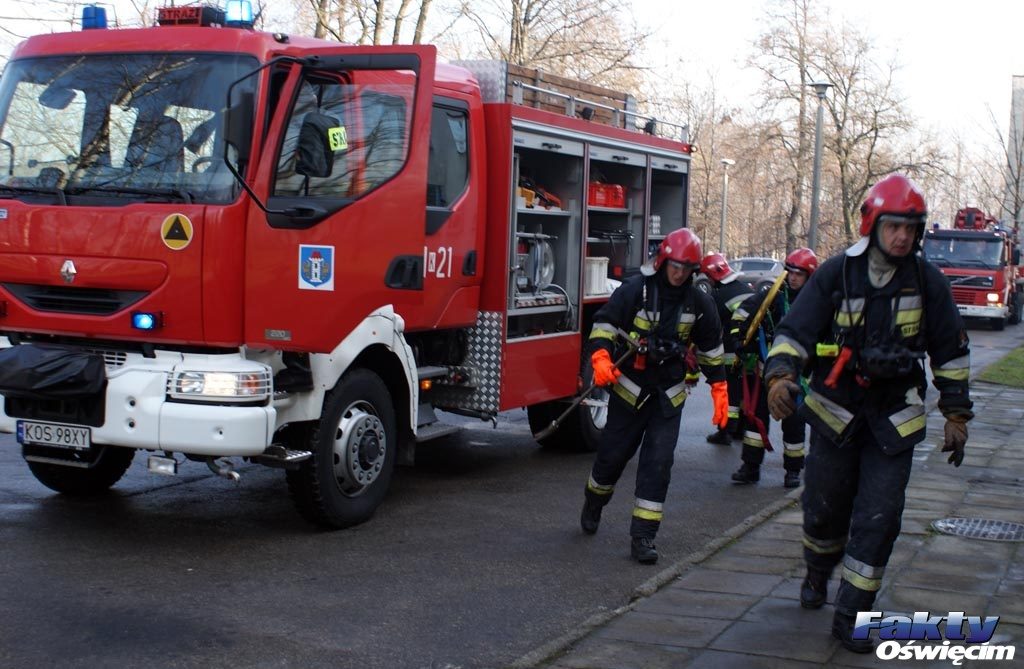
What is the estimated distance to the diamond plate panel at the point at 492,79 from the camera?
8.84 m

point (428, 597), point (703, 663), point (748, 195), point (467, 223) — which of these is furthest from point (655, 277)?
point (748, 195)

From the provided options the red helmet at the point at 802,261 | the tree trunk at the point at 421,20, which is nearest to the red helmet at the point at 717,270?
the red helmet at the point at 802,261

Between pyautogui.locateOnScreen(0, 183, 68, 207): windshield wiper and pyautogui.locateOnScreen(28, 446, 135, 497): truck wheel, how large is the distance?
65.8 inches

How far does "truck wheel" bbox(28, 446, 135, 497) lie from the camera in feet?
25.2

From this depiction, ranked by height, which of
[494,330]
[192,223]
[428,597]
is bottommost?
[428,597]

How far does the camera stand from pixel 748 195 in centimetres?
5862

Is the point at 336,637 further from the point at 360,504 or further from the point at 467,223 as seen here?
the point at 467,223

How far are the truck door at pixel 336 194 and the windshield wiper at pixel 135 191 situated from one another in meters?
0.37

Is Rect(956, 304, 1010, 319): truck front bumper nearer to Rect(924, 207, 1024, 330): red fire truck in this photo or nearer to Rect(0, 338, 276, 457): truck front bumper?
Rect(924, 207, 1024, 330): red fire truck

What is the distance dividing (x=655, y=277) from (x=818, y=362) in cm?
193

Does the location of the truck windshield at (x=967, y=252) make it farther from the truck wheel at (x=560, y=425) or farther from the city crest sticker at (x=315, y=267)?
the city crest sticker at (x=315, y=267)

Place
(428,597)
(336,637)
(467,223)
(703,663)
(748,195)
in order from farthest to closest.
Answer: (748,195) → (467,223) → (428,597) → (336,637) → (703,663)

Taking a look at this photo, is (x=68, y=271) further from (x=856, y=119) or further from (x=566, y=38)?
(x=856, y=119)

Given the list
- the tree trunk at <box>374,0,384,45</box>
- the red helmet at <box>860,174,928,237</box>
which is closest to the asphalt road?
the red helmet at <box>860,174,928,237</box>
